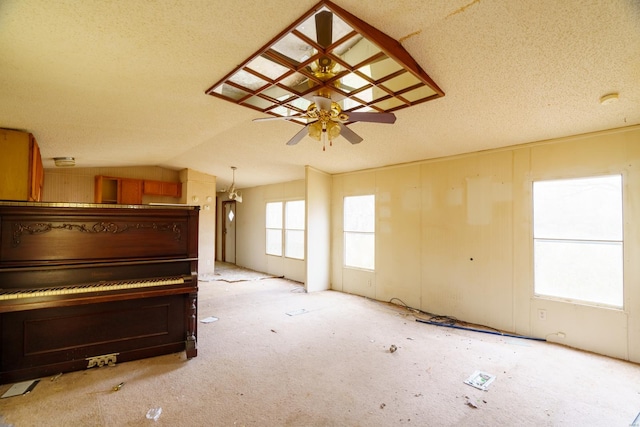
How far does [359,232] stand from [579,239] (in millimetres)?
3311

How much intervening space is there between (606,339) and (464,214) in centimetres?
202

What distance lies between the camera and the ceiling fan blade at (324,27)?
5.72ft

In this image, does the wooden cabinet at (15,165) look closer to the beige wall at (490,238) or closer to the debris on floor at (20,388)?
the debris on floor at (20,388)

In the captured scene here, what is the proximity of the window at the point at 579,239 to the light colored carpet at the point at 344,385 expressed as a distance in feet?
2.38

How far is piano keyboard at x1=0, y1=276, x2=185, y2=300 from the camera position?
232 cm

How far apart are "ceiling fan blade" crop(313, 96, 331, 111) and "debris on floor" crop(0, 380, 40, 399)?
3355 mm

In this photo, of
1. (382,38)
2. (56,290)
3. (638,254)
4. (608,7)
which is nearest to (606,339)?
(638,254)

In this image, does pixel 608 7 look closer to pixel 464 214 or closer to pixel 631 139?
pixel 631 139

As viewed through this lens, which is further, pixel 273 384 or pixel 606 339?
pixel 606 339

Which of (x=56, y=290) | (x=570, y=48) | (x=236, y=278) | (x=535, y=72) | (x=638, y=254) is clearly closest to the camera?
(x=570, y=48)

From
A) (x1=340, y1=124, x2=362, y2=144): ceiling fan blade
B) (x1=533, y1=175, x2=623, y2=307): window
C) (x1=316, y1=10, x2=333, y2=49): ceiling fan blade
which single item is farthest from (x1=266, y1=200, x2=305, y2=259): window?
(x1=316, y1=10, x2=333, y2=49): ceiling fan blade

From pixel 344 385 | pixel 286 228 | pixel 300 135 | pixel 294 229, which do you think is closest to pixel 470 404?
pixel 344 385

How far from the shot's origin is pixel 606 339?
3.11 metres

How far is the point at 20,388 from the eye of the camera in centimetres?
239
